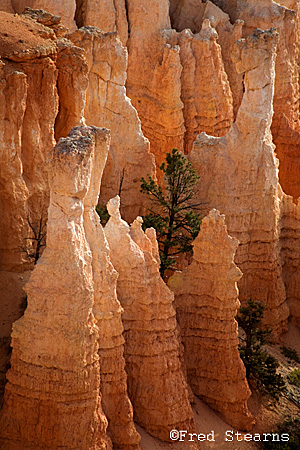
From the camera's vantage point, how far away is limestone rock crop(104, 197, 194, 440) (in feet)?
58.4

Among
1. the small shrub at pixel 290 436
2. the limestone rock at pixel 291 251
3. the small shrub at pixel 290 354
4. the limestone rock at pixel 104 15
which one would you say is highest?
the limestone rock at pixel 104 15

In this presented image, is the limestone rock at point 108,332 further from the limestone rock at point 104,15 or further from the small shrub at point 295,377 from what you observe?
the limestone rock at point 104,15

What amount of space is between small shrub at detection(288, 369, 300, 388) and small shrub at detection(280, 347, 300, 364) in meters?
1.40

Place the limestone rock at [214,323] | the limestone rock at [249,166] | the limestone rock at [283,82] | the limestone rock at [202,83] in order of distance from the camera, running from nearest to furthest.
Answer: the limestone rock at [214,323]
the limestone rock at [249,166]
the limestone rock at [202,83]
the limestone rock at [283,82]

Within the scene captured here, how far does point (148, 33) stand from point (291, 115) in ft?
25.7

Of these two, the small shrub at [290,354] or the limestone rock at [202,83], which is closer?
the small shrub at [290,354]

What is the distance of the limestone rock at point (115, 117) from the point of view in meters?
24.4

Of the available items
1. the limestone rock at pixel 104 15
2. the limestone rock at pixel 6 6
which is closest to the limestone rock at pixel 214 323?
the limestone rock at pixel 6 6

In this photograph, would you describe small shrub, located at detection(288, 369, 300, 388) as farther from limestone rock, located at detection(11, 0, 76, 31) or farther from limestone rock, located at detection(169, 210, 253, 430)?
limestone rock, located at detection(11, 0, 76, 31)

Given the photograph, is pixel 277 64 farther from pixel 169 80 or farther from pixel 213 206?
pixel 213 206

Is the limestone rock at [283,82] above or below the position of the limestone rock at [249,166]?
above

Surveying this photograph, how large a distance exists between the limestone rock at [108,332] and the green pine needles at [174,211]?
585 cm

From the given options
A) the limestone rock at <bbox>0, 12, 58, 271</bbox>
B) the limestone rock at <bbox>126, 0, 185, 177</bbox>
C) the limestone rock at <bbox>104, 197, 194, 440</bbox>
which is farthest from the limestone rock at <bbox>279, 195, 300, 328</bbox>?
the limestone rock at <bbox>0, 12, 58, 271</bbox>

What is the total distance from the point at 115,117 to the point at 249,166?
4506 mm
